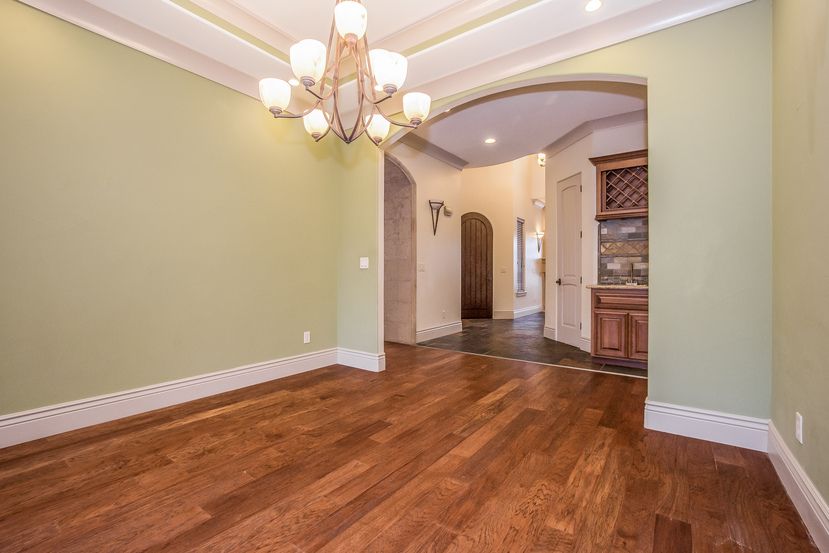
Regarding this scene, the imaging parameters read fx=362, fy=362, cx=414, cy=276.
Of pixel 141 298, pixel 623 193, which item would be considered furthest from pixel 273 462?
pixel 623 193

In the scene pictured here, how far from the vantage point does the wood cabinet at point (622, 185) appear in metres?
4.50

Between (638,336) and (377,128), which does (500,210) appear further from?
(377,128)

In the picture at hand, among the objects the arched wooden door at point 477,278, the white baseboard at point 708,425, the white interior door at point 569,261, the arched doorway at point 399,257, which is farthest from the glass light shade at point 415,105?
the arched wooden door at point 477,278

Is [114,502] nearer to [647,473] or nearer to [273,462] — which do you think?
[273,462]

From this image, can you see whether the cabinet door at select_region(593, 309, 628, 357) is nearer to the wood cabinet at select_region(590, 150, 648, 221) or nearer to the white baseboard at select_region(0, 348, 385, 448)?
the wood cabinet at select_region(590, 150, 648, 221)

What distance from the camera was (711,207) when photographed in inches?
93.1

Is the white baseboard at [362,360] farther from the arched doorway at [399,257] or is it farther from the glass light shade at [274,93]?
the glass light shade at [274,93]

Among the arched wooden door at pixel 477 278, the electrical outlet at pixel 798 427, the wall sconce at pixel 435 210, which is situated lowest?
the electrical outlet at pixel 798 427

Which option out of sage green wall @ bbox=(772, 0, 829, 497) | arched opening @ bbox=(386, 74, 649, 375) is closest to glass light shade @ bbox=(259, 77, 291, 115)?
arched opening @ bbox=(386, 74, 649, 375)

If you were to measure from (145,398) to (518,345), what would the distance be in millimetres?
4536

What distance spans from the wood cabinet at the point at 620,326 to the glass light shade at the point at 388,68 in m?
3.48

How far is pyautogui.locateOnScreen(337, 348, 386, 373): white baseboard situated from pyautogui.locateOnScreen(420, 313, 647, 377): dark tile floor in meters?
1.47

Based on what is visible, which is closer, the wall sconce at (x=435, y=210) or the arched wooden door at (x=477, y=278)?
the wall sconce at (x=435, y=210)

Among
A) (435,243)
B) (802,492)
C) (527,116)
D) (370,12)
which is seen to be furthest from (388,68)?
(435,243)
